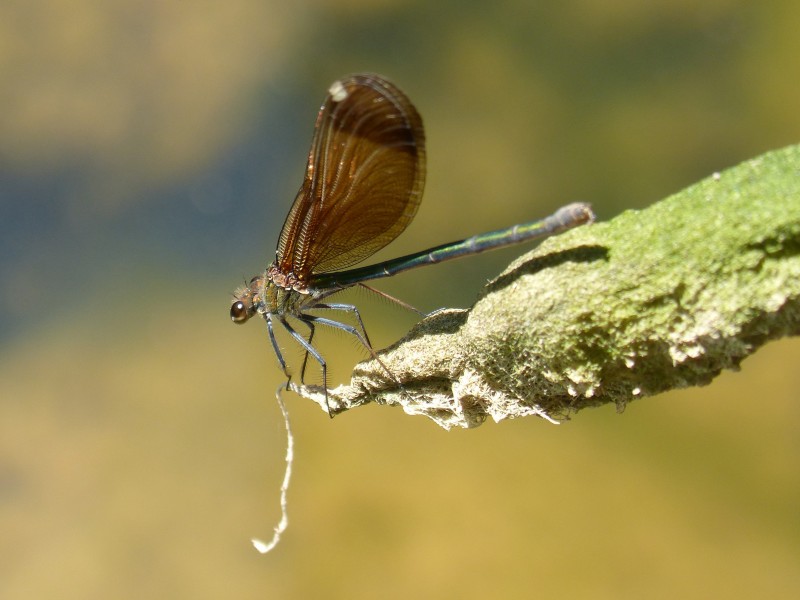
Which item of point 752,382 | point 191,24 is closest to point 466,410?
point 752,382

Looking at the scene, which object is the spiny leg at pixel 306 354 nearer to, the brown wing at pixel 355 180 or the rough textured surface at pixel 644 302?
the brown wing at pixel 355 180

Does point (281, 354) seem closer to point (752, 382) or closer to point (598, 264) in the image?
point (598, 264)

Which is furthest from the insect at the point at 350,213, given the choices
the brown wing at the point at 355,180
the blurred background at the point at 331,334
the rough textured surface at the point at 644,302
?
the blurred background at the point at 331,334

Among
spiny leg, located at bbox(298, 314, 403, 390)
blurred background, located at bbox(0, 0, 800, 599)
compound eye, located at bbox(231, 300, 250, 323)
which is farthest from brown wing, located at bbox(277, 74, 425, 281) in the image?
blurred background, located at bbox(0, 0, 800, 599)

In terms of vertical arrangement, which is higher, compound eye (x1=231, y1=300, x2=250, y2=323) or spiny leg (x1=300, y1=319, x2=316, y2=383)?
compound eye (x1=231, y1=300, x2=250, y2=323)

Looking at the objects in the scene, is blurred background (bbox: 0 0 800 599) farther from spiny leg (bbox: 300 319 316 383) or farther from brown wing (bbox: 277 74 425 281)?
brown wing (bbox: 277 74 425 281)

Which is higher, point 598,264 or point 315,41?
point 315,41

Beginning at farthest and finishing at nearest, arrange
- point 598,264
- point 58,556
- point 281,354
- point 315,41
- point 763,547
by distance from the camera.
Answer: point 315,41 → point 58,556 → point 763,547 → point 281,354 → point 598,264

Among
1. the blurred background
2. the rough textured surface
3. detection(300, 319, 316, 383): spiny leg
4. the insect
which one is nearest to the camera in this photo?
the rough textured surface
